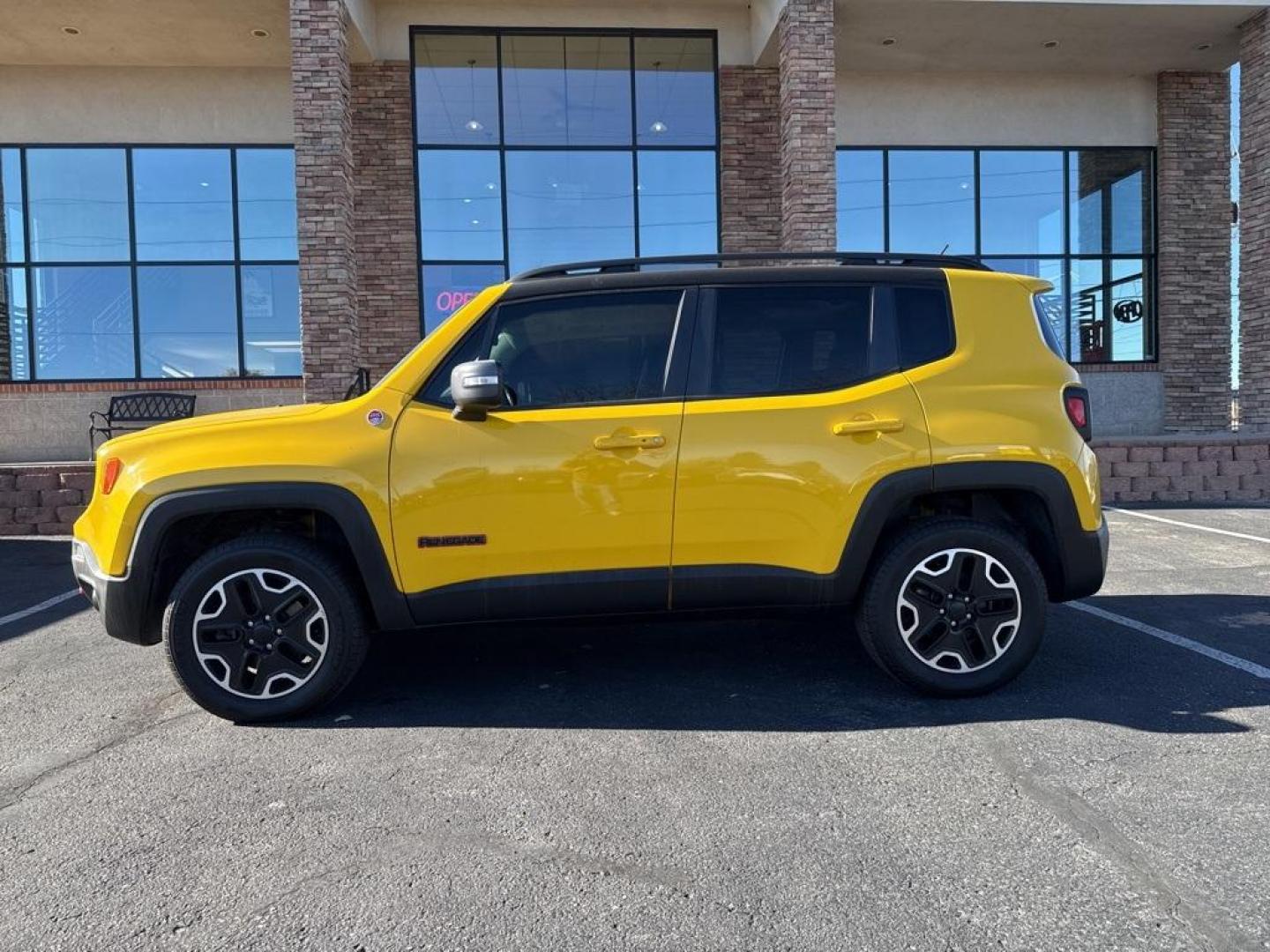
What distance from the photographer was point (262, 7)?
11320mm

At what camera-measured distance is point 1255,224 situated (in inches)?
471

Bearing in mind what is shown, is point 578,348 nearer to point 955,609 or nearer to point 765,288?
point 765,288

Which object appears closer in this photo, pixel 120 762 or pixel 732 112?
pixel 120 762

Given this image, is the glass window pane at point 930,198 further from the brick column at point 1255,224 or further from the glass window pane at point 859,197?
the brick column at point 1255,224

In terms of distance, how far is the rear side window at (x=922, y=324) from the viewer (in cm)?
375

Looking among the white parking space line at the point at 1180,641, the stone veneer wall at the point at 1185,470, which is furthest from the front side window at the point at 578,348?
the stone veneer wall at the point at 1185,470

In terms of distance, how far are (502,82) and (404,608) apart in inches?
460

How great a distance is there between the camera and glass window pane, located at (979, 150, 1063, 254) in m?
14.6

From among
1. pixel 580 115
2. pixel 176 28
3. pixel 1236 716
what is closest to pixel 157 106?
pixel 176 28

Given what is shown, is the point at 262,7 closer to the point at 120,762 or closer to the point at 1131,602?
the point at 120,762

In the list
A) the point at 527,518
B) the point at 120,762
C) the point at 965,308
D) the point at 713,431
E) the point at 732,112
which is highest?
the point at 732,112

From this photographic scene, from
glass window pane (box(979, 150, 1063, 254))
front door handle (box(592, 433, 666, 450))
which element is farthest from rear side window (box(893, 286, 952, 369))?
glass window pane (box(979, 150, 1063, 254))

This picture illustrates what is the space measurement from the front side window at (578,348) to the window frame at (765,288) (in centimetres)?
12

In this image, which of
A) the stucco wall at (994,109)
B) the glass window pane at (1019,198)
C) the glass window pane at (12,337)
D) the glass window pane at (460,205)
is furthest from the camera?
the glass window pane at (1019,198)
